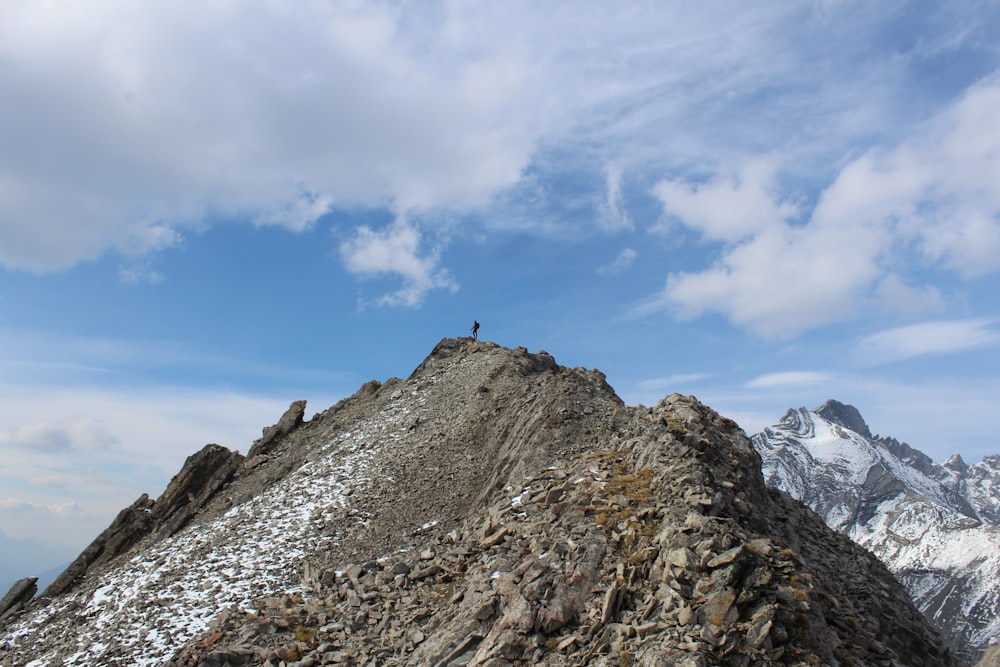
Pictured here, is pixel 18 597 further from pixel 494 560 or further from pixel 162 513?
pixel 494 560

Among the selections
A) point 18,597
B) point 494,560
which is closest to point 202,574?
point 494,560

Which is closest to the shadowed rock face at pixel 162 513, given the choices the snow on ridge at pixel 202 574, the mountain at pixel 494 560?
the mountain at pixel 494 560

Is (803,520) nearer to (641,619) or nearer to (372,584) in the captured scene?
(641,619)

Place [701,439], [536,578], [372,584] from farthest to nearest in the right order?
[701,439], [372,584], [536,578]

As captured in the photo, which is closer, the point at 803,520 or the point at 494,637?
the point at 494,637

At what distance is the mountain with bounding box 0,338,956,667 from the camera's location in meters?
19.4

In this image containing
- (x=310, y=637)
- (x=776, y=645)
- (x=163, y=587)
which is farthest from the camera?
(x=163, y=587)

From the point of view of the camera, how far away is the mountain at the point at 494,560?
1939 cm

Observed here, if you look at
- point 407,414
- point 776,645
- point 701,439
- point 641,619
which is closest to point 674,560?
point 641,619

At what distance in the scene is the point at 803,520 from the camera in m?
34.5

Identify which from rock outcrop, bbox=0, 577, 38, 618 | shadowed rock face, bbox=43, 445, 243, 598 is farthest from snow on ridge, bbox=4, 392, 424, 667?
rock outcrop, bbox=0, 577, 38, 618

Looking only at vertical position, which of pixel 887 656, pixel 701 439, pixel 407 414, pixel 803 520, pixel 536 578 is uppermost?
pixel 407 414

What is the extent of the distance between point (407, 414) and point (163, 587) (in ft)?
61.2

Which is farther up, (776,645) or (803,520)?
(803,520)
